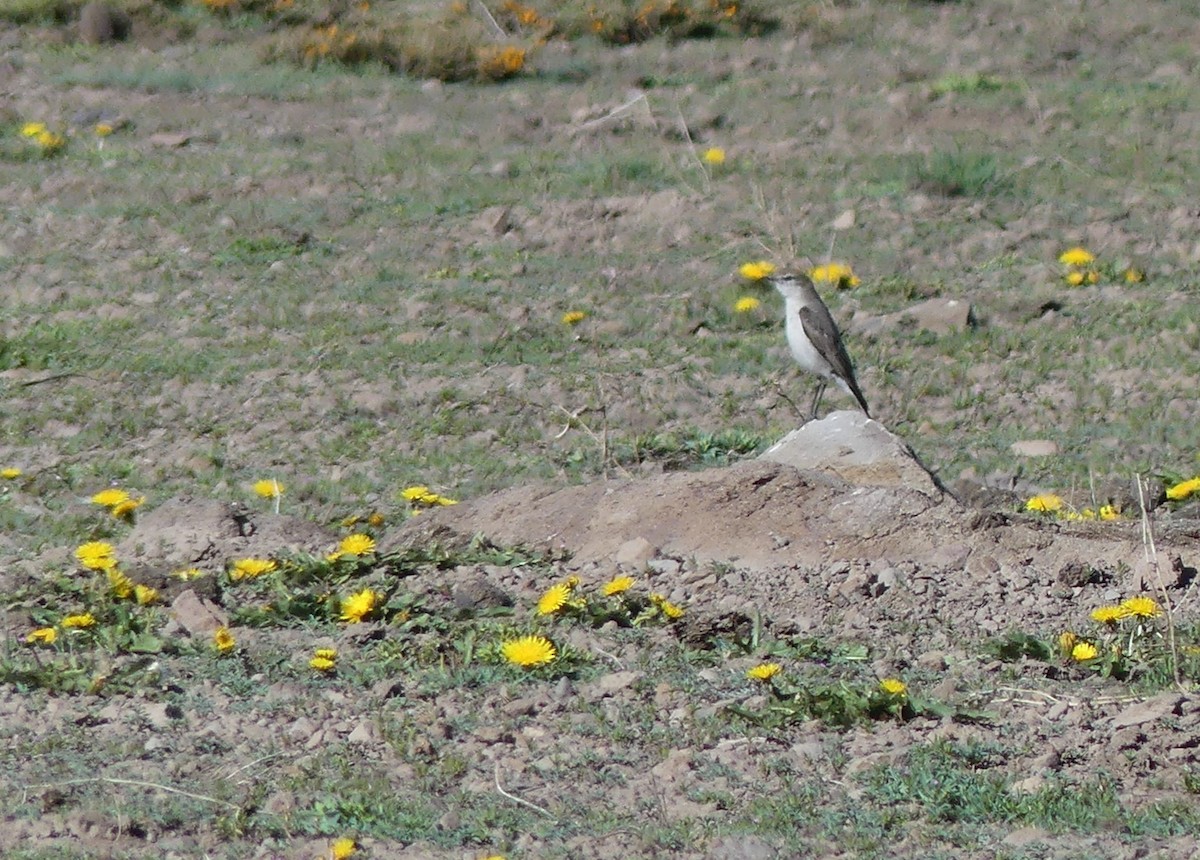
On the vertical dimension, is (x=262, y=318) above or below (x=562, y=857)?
below

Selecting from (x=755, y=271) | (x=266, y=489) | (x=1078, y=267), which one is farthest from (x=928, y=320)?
(x=266, y=489)

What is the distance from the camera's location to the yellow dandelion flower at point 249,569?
5.59 m

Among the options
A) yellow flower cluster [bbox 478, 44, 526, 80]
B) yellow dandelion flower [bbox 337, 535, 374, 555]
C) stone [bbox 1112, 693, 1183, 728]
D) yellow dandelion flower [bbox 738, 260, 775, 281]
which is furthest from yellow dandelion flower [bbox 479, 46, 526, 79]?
stone [bbox 1112, 693, 1183, 728]

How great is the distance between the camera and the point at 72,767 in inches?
173

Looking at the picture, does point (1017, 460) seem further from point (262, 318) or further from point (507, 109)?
point (507, 109)

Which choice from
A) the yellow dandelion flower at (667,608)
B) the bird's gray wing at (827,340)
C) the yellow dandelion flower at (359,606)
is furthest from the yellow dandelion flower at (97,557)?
the bird's gray wing at (827,340)

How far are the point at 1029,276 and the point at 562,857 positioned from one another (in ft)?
21.9

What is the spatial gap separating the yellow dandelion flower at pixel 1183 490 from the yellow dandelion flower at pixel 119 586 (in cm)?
357

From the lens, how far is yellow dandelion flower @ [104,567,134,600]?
5406 mm

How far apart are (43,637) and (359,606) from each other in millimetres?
822

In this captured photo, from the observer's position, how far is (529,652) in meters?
4.93

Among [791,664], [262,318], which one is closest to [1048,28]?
[262,318]

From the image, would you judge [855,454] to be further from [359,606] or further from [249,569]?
[249,569]

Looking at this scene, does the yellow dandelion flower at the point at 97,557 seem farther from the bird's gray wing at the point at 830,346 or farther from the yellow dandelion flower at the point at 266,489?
the bird's gray wing at the point at 830,346
